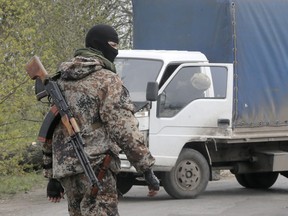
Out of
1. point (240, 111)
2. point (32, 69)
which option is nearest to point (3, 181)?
point (240, 111)

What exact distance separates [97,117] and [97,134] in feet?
0.40

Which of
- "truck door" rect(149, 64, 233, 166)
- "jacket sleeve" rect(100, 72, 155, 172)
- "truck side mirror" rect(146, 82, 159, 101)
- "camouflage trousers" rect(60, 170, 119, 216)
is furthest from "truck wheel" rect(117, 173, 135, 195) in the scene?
"jacket sleeve" rect(100, 72, 155, 172)

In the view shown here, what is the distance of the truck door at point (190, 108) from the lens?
39.9 ft

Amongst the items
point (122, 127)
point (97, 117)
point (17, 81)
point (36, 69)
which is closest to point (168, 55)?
point (17, 81)

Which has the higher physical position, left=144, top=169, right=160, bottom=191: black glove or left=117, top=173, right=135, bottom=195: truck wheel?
left=144, top=169, right=160, bottom=191: black glove

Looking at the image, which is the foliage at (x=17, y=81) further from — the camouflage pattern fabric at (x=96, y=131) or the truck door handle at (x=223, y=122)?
the camouflage pattern fabric at (x=96, y=131)

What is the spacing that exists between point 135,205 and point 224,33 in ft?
9.82

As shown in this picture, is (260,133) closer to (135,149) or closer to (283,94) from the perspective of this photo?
(283,94)

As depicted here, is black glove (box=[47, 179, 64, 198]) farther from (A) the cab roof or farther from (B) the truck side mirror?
(A) the cab roof

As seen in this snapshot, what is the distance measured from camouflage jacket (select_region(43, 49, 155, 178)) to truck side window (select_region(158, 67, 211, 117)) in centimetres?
629

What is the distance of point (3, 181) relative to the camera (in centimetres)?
1477

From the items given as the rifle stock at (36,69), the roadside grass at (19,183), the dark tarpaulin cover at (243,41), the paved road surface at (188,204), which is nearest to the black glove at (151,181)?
the rifle stock at (36,69)

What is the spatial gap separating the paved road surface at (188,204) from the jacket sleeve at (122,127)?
5.26 m

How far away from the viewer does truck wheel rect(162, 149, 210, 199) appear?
12.4 m
